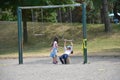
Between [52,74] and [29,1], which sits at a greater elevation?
[29,1]

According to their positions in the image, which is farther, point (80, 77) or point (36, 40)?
point (36, 40)

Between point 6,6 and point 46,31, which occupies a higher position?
point 6,6

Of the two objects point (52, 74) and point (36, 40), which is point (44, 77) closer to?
point (52, 74)

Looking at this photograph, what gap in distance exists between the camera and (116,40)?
32.9 meters

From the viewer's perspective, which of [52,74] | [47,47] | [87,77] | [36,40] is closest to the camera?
[87,77]

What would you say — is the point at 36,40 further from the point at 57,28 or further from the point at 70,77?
the point at 70,77

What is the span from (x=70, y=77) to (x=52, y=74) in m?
1.12

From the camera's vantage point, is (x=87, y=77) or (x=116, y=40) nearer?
(x=87, y=77)

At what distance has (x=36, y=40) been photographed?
35.1m

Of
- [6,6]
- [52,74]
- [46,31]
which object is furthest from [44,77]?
[46,31]

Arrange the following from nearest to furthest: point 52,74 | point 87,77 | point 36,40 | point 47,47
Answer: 1. point 87,77
2. point 52,74
3. point 47,47
4. point 36,40

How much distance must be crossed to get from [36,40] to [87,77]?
73.2 ft

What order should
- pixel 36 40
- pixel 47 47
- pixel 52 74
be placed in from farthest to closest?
pixel 36 40
pixel 47 47
pixel 52 74

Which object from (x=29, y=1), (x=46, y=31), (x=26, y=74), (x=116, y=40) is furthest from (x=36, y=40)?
(x=26, y=74)
